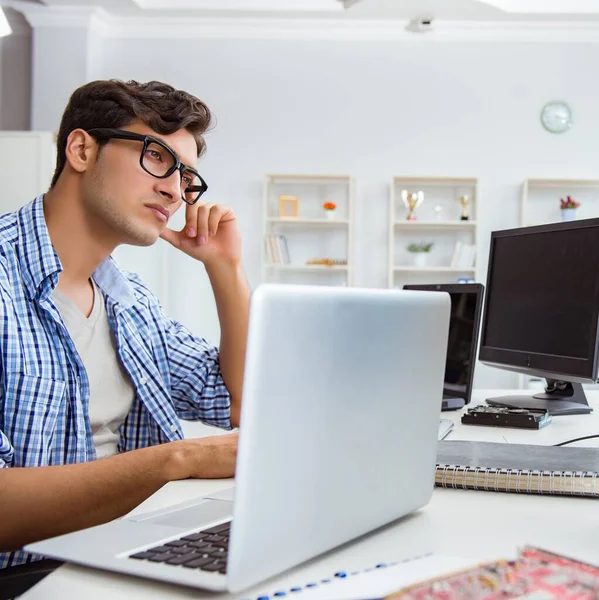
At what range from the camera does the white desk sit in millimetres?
633

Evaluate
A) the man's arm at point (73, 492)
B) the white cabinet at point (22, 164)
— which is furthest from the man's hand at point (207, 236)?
the white cabinet at point (22, 164)

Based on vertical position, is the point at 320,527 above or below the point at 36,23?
below

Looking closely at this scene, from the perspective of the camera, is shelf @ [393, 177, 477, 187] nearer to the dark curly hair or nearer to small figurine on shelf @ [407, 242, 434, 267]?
small figurine on shelf @ [407, 242, 434, 267]

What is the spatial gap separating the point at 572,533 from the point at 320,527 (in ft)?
1.02

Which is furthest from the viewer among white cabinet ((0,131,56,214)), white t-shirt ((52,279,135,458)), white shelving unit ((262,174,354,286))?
white shelving unit ((262,174,354,286))

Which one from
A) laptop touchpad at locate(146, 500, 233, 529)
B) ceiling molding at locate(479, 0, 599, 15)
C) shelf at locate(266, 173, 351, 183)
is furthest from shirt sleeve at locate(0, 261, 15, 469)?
ceiling molding at locate(479, 0, 599, 15)

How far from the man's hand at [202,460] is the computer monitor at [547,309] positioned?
0.97 metres

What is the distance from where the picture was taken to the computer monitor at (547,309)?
1.76 meters

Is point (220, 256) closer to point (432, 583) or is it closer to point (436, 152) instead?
point (432, 583)

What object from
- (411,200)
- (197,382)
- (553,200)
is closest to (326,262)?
(411,200)

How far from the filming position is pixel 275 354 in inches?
24.2

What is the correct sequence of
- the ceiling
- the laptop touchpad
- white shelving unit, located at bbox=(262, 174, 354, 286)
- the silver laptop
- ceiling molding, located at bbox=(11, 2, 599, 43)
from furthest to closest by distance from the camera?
white shelving unit, located at bbox=(262, 174, 354, 286)
ceiling molding, located at bbox=(11, 2, 599, 43)
the ceiling
the laptop touchpad
the silver laptop

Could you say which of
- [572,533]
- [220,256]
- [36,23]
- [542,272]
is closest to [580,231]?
[542,272]

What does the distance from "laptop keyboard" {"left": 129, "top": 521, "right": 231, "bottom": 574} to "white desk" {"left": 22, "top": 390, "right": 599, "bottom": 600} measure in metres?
0.02
